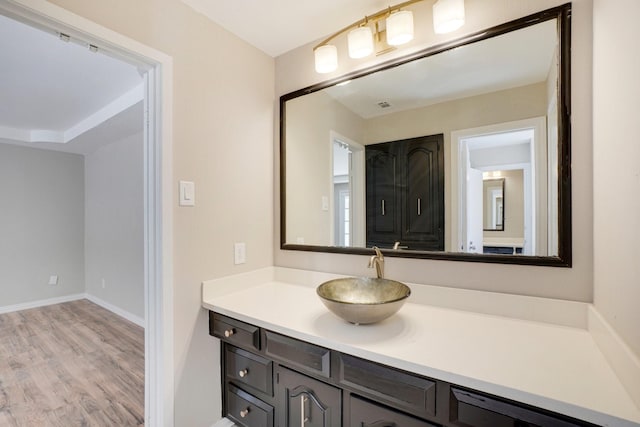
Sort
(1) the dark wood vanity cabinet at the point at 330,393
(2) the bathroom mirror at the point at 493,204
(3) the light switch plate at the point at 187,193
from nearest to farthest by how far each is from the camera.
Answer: (1) the dark wood vanity cabinet at the point at 330,393 → (2) the bathroom mirror at the point at 493,204 → (3) the light switch plate at the point at 187,193

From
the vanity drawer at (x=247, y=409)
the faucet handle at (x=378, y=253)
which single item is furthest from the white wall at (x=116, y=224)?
the faucet handle at (x=378, y=253)

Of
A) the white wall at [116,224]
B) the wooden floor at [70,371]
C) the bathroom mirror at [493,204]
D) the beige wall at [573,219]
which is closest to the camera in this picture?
the beige wall at [573,219]

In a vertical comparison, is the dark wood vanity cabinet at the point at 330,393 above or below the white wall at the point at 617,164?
below

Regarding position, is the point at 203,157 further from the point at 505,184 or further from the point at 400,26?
the point at 505,184

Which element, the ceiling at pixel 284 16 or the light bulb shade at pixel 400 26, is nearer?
the light bulb shade at pixel 400 26

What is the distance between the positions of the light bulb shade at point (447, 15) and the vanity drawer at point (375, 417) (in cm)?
148

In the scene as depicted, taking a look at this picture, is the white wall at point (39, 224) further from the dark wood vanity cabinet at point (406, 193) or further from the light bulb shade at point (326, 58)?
the dark wood vanity cabinet at point (406, 193)

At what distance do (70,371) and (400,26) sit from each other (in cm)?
339

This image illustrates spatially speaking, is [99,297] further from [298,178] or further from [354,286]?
[354,286]

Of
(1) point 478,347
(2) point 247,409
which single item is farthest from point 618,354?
(2) point 247,409

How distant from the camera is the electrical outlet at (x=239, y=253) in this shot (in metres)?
1.60

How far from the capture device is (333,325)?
1.11 m

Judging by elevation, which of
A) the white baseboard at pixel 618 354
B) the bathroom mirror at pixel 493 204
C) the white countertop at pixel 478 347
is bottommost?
the white countertop at pixel 478 347

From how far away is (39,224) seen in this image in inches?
157
